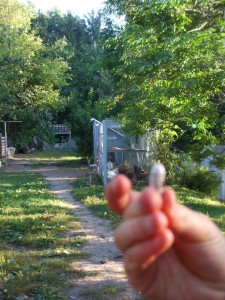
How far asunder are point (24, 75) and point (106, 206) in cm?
1279

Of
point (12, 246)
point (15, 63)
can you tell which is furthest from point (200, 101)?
point (15, 63)

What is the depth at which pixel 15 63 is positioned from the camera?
21.0 m

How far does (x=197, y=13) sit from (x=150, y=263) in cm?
894

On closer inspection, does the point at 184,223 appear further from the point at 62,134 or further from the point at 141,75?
the point at 62,134

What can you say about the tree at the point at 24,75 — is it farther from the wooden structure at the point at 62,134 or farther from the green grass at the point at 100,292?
the green grass at the point at 100,292

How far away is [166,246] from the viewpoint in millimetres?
1090

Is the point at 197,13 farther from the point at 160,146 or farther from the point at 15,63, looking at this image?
the point at 15,63

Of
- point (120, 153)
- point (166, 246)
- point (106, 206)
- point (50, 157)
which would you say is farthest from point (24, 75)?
point (166, 246)

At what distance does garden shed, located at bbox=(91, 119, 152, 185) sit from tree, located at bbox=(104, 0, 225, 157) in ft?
15.1

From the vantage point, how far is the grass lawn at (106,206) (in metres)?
9.16

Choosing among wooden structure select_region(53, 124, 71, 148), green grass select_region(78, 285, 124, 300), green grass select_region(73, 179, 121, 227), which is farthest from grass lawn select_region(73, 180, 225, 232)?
wooden structure select_region(53, 124, 71, 148)

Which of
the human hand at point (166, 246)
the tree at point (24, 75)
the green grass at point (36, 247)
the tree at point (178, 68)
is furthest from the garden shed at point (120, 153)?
the human hand at point (166, 246)

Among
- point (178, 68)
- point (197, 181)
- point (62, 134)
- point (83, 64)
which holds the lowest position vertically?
point (197, 181)

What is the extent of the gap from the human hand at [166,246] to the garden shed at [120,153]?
11.9 metres
